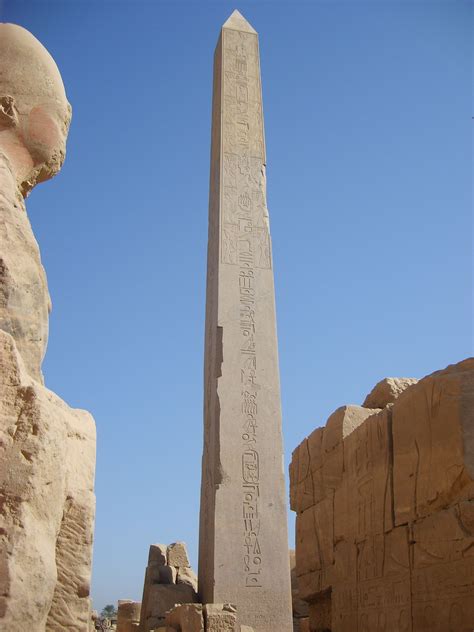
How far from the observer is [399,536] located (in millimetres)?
5590

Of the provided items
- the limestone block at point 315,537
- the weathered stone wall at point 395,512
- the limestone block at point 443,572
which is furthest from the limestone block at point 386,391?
the limestone block at point 443,572

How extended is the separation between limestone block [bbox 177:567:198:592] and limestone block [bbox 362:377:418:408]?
232cm

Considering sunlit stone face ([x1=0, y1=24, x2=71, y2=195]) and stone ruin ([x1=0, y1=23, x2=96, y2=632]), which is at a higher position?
sunlit stone face ([x1=0, y1=24, x2=71, y2=195])

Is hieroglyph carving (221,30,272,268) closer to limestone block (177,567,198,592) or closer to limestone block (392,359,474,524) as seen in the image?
limestone block (392,359,474,524)

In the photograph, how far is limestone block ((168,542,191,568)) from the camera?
7.19 metres

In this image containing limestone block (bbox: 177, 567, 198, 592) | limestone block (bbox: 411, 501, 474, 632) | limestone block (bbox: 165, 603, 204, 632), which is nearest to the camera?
limestone block (bbox: 411, 501, 474, 632)

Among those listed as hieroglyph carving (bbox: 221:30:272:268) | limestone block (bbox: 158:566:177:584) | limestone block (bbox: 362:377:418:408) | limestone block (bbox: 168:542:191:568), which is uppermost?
hieroglyph carving (bbox: 221:30:272:268)

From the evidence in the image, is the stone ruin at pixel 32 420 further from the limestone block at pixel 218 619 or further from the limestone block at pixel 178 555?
the limestone block at pixel 178 555

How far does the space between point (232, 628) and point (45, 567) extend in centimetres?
416

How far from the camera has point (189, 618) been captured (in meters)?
5.13

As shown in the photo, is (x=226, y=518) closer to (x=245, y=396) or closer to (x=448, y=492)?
(x=245, y=396)

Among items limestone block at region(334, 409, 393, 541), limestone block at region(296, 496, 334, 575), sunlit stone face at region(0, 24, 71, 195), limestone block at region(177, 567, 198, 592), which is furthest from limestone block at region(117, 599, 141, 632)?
sunlit stone face at region(0, 24, 71, 195)

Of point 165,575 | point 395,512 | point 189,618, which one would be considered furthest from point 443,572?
point 165,575

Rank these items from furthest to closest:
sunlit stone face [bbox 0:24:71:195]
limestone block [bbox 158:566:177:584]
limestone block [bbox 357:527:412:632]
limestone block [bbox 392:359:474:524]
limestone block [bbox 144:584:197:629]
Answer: limestone block [bbox 158:566:177:584] < limestone block [bbox 144:584:197:629] < limestone block [bbox 357:527:412:632] < limestone block [bbox 392:359:474:524] < sunlit stone face [bbox 0:24:71:195]
